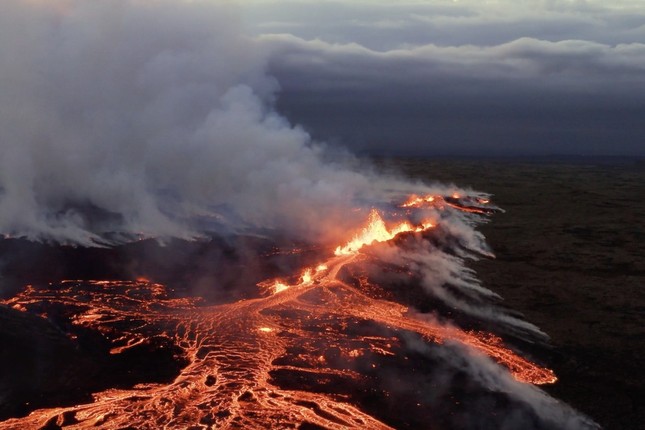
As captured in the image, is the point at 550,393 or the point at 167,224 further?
the point at 167,224

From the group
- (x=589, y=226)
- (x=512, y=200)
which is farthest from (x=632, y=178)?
(x=589, y=226)

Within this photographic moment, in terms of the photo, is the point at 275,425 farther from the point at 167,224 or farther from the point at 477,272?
the point at 167,224

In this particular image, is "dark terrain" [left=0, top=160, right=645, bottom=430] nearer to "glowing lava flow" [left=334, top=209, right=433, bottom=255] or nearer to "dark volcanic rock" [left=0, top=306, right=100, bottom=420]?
"dark volcanic rock" [left=0, top=306, right=100, bottom=420]

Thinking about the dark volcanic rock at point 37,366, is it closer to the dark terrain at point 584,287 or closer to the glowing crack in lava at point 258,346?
the glowing crack in lava at point 258,346

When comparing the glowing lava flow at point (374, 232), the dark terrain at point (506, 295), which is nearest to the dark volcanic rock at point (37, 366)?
the dark terrain at point (506, 295)

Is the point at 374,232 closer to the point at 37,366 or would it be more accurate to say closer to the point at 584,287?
the point at 584,287

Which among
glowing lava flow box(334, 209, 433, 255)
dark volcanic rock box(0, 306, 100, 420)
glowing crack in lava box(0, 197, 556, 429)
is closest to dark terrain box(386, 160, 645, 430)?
glowing crack in lava box(0, 197, 556, 429)
